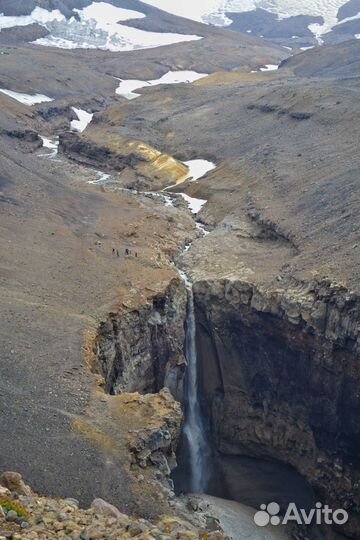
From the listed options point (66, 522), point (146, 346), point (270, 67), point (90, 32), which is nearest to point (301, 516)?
point (146, 346)

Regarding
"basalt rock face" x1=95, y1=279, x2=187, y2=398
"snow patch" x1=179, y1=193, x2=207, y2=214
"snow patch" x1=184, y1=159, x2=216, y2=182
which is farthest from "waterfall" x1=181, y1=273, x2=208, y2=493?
"snow patch" x1=184, y1=159, x2=216, y2=182

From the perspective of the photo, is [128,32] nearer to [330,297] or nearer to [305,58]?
[305,58]

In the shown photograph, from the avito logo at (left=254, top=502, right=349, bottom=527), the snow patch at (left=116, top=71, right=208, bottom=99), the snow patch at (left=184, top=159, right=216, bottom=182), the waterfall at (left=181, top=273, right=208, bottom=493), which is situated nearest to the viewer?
the avito logo at (left=254, top=502, right=349, bottom=527)

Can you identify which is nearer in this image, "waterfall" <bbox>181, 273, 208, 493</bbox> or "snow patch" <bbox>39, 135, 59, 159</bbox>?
"waterfall" <bbox>181, 273, 208, 493</bbox>

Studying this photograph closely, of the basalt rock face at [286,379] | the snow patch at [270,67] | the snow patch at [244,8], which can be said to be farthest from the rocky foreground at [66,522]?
the snow patch at [244,8]

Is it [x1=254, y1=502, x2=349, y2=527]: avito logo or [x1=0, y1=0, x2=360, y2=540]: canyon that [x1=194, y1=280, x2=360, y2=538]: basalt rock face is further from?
[x1=254, y1=502, x2=349, y2=527]: avito logo

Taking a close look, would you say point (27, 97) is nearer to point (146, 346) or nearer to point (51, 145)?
point (51, 145)
